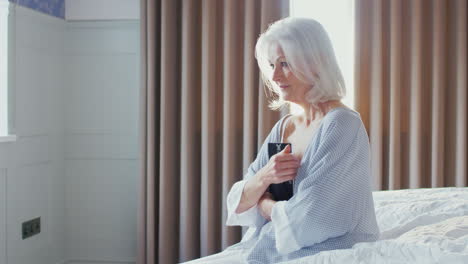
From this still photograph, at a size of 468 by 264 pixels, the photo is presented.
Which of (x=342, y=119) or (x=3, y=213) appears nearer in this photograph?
(x=342, y=119)

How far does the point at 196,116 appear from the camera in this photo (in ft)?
10.9

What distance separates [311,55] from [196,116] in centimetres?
196

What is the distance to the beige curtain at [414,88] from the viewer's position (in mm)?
3033

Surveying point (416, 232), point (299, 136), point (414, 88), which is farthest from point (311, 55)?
point (414, 88)

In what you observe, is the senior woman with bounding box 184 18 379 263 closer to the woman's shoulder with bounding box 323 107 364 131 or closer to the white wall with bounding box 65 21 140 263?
the woman's shoulder with bounding box 323 107 364 131

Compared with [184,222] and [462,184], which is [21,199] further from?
[462,184]

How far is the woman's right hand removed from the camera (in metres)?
1.40

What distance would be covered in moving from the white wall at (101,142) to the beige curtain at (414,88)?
144 centimetres

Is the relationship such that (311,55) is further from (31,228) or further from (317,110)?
(31,228)

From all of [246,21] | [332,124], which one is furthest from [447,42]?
[332,124]

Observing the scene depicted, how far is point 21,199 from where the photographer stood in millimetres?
3111

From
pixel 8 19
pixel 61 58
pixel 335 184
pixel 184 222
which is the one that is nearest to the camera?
pixel 335 184

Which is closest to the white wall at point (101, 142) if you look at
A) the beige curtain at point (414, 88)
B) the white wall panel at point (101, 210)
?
the white wall panel at point (101, 210)

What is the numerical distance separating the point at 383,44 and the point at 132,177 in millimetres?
1735
